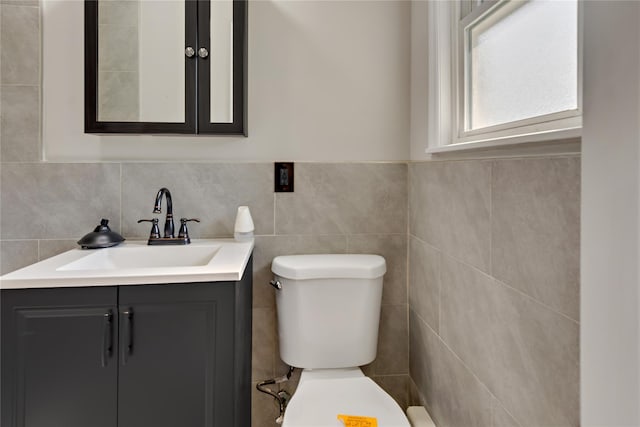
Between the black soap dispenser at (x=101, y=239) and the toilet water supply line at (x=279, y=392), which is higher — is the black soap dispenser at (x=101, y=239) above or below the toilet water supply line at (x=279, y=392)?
above

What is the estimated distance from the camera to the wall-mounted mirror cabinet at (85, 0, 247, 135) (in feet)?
5.24

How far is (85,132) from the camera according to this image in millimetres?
1589

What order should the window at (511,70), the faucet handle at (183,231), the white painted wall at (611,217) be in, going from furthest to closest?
the faucet handle at (183,231), the window at (511,70), the white painted wall at (611,217)

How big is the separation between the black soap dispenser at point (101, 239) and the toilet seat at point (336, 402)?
86 cm

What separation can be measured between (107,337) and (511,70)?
4.33 feet

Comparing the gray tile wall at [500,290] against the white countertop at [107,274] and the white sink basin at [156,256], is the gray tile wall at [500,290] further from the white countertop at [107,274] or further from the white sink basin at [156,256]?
the white sink basin at [156,256]

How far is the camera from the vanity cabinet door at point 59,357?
44.6 inches

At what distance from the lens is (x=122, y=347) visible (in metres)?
1.18

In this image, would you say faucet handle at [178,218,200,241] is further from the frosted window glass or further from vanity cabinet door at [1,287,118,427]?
the frosted window glass

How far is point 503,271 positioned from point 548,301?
7.1 inches

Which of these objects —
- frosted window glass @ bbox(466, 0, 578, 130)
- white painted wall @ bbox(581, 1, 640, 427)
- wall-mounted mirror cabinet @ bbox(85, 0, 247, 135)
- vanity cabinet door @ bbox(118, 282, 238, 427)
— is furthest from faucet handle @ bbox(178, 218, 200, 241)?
white painted wall @ bbox(581, 1, 640, 427)

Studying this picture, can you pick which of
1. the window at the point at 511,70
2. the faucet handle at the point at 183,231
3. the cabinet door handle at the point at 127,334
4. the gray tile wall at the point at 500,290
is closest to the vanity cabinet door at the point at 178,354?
the cabinet door handle at the point at 127,334

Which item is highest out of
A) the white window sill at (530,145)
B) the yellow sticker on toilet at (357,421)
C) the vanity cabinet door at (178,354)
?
the white window sill at (530,145)

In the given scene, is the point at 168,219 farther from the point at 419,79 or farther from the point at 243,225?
the point at 419,79
